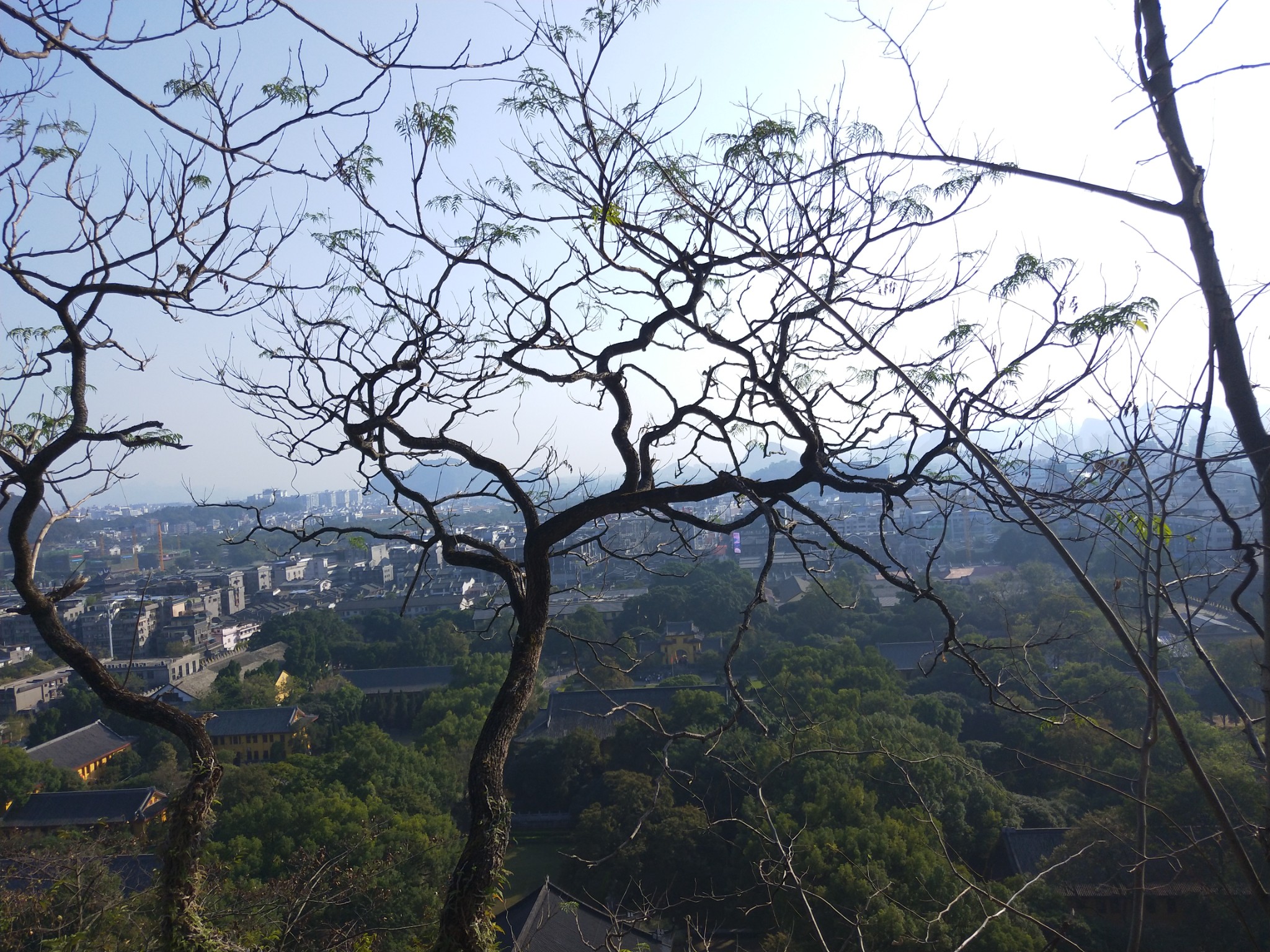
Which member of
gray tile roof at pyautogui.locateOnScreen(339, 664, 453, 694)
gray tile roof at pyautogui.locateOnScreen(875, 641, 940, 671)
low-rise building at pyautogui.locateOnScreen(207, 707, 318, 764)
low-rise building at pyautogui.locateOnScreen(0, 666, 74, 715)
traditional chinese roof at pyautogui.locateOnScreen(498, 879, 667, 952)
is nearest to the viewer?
traditional chinese roof at pyautogui.locateOnScreen(498, 879, 667, 952)

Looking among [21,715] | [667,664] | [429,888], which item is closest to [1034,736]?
[429,888]

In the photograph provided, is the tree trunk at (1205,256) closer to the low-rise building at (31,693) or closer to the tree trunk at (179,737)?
the tree trunk at (179,737)

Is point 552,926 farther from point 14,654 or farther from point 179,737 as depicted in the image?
point 14,654

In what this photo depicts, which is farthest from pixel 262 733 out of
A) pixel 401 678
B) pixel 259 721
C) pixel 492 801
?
pixel 492 801

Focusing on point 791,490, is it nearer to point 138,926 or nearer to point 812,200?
point 812,200

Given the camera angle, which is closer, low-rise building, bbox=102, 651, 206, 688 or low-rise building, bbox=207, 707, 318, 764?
low-rise building, bbox=207, 707, 318, 764

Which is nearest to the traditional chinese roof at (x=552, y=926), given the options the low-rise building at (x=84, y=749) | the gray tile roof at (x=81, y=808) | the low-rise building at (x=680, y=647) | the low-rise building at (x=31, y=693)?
the gray tile roof at (x=81, y=808)

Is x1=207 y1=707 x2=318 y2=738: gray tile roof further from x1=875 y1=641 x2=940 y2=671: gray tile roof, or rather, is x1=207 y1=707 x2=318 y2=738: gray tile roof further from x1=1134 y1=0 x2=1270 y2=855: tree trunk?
x1=1134 y1=0 x2=1270 y2=855: tree trunk

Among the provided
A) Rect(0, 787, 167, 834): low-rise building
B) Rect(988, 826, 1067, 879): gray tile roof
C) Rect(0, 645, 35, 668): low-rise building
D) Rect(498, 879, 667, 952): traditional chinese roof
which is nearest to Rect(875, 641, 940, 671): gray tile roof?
Rect(988, 826, 1067, 879): gray tile roof

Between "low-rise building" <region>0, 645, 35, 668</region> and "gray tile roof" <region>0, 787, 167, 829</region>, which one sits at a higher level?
"low-rise building" <region>0, 645, 35, 668</region>
